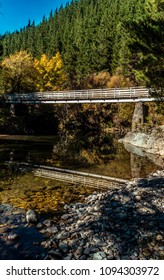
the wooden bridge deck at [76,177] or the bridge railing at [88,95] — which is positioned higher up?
the bridge railing at [88,95]

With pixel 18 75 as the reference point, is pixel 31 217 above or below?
below

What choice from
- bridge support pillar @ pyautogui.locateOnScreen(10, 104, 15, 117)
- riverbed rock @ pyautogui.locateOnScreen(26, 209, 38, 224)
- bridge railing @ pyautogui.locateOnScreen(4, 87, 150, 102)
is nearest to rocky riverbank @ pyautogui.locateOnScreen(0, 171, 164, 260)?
riverbed rock @ pyautogui.locateOnScreen(26, 209, 38, 224)

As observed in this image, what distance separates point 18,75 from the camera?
4106 centimetres

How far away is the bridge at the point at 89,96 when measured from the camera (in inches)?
1060

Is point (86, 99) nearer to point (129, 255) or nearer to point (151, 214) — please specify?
point (151, 214)

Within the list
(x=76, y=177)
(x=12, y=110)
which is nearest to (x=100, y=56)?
(x=12, y=110)

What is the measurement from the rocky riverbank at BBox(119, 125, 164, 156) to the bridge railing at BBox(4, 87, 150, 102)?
3.22 metres

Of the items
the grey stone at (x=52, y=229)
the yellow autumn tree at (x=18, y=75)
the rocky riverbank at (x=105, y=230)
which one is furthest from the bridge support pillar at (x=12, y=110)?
the grey stone at (x=52, y=229)

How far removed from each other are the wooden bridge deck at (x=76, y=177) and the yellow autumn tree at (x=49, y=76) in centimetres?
3292

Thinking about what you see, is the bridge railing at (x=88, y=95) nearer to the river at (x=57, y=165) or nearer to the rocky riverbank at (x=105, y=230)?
the river at (x=57, y=165)

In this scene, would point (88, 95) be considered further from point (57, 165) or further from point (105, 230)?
point (105, 230)

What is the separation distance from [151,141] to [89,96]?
9255 millimetres

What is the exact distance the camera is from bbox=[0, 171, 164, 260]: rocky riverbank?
638 centimetres

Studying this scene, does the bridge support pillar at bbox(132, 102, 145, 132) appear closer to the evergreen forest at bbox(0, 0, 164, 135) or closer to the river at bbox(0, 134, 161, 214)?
the evergreen forest at bbox(0, 0, 164, 135)
